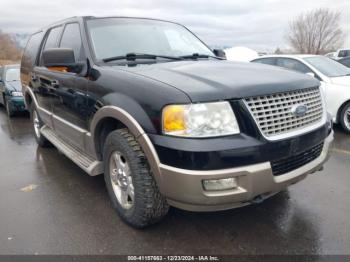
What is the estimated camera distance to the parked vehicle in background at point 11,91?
8.52 meters

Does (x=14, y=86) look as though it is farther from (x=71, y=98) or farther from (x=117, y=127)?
(x=117, y=127)

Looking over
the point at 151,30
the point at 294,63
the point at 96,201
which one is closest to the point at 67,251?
the point at 96,201

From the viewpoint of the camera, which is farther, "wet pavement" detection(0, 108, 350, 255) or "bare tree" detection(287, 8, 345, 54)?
"bare tree" detection(287, 8, 345, 54)

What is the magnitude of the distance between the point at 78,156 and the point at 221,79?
202 cm

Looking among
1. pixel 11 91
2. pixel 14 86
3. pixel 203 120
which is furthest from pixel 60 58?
pixel 14 86

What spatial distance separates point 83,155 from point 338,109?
16.4 feet

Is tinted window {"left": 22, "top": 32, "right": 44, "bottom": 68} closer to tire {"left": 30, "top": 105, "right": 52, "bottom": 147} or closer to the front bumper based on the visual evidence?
tire {"left": 30, "top": 105, "right": 52, "bottom": 147}

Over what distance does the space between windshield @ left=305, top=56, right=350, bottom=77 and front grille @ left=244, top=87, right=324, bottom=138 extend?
4.43m

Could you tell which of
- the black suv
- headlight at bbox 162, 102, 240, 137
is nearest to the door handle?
the black suv

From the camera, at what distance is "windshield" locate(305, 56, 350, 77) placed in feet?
21.9

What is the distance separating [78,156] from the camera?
12.2 ft

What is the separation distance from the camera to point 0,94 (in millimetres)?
10039

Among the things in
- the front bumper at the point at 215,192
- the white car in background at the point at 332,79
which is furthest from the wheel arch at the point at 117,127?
the white car in background at the point at 332,79

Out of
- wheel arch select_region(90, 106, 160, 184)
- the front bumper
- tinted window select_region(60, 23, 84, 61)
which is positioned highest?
tinted window select_region(60, 23, 84, 61)
